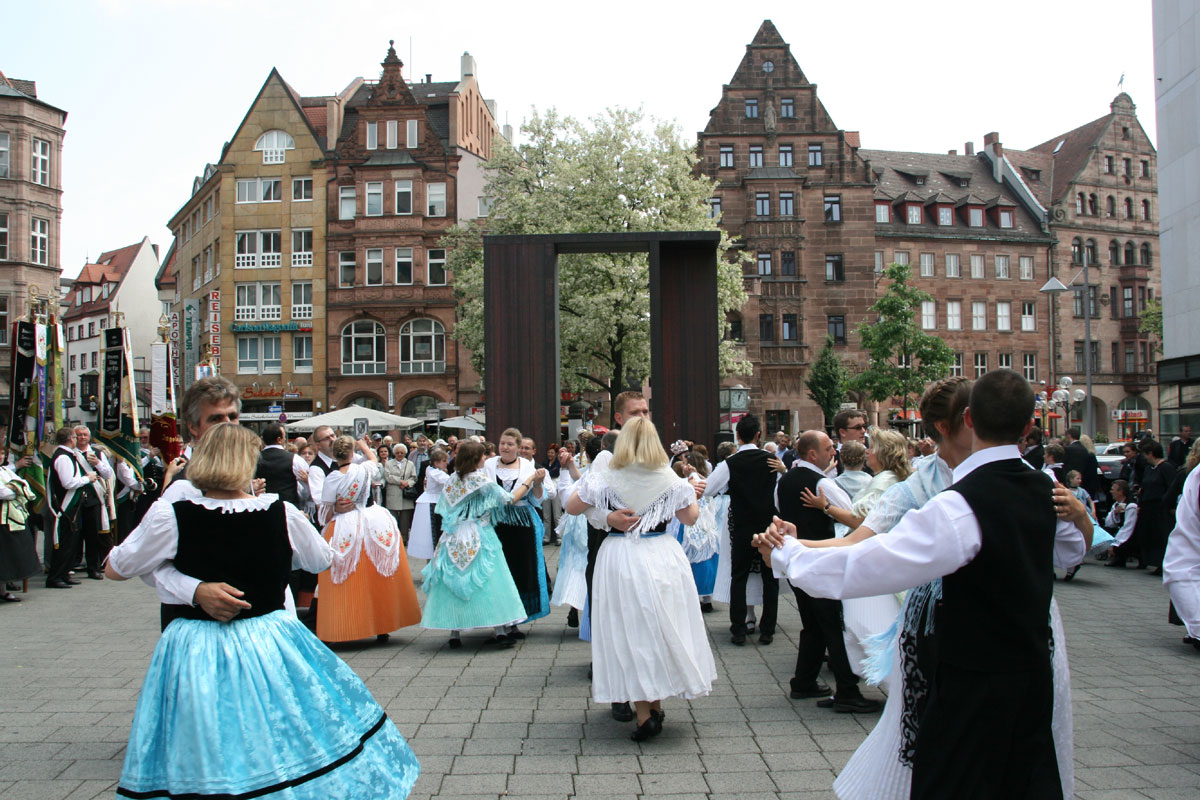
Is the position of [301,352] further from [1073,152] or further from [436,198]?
[1073,152]

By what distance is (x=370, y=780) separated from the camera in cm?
401

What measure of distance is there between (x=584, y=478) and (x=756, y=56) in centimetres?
4786

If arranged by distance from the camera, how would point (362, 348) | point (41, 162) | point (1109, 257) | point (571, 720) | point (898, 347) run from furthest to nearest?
point (1109, 257)
point (41, 162)
point (362, 348)
point (898, 347)
point (571, 720)

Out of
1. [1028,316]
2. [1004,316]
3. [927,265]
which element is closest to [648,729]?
[927,265]

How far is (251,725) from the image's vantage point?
12.6 ft

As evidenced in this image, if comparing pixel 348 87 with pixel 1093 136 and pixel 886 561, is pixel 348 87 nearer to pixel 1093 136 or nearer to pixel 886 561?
pixel 1093 136

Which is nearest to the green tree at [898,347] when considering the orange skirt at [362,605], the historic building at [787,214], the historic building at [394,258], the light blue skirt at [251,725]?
the historic building at [787,214]

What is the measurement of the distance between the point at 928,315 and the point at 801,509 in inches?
2030

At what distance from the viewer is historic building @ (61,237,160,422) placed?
218 ft

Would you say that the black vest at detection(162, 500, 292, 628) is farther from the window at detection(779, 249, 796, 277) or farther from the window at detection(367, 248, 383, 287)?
the window at detection(779, 249, 796, 277)

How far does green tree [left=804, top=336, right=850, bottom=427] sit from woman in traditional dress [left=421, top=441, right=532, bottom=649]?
38661 mm

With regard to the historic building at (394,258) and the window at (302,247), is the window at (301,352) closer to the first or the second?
the historic building at (394,258)

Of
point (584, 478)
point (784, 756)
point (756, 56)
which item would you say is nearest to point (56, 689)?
point (584, 478)

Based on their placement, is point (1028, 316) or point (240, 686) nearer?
point (240, 686)
